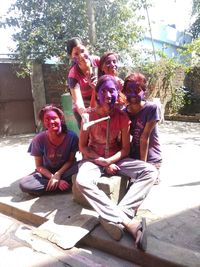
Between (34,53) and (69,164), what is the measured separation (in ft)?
17.0

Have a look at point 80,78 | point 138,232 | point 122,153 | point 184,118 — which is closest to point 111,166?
point 122,153

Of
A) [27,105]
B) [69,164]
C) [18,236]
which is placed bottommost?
[18,236]

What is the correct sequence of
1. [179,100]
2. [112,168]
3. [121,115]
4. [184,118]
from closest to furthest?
[112,168]
[121,115]
[184,118]
[179,100]

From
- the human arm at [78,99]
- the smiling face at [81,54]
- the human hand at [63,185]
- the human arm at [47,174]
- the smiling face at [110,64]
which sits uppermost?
the smiling face at [81,54]

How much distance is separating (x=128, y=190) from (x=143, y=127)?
30.2 inches

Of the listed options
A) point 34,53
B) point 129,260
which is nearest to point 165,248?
point 129,260

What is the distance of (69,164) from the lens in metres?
3.56

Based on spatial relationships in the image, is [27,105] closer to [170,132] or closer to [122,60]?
[122,60]

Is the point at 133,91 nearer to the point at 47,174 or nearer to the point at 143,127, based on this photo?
the point at 143,127

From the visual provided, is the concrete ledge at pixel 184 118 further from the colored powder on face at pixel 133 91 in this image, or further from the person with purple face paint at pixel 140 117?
the colored powder on face at pixel 133 91

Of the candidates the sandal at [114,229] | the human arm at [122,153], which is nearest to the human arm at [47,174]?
the human arm at [122,153]

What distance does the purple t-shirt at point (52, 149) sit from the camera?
11.6ft

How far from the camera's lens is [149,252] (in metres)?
2.28

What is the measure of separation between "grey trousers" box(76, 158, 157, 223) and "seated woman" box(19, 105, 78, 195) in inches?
22.4
